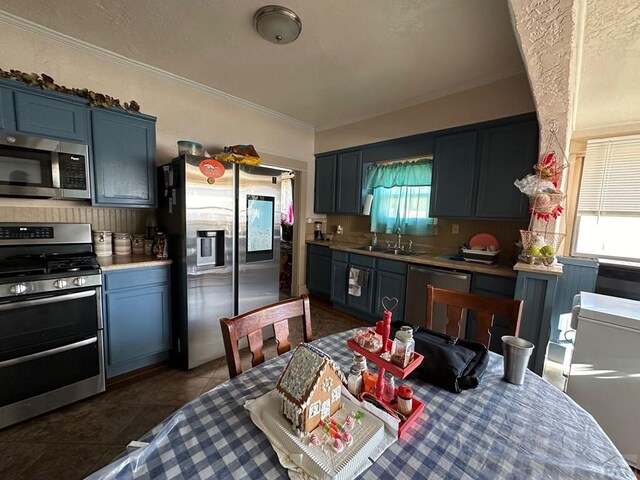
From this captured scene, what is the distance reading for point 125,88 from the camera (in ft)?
7.70

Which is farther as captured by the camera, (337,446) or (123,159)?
(123,159)

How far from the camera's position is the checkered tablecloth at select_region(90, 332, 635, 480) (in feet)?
1.93

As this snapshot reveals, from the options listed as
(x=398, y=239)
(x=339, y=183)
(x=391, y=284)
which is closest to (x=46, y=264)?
(x=391, y=284)

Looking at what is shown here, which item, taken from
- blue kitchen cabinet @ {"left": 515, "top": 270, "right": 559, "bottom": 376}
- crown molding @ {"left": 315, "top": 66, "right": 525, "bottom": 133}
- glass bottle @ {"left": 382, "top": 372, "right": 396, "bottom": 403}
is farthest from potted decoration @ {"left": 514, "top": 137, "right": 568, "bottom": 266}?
glass bottle @ {"left": 382, "top": 372, "right": 396, "bottom": 403}

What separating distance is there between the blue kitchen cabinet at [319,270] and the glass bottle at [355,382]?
2894mm

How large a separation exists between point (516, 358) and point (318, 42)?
7.66ft

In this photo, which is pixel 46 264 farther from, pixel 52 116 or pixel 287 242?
pixel 287 242

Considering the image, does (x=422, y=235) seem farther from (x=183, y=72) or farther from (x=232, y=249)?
(x=183, y=72)

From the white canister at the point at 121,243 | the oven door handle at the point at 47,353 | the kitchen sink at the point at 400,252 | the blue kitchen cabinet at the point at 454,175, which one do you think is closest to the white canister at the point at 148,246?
the white canister at the point at 121,243

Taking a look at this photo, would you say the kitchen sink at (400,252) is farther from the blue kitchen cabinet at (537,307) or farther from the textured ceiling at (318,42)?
the textured ceiling at (318,42)

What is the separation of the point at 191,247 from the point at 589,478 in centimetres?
230

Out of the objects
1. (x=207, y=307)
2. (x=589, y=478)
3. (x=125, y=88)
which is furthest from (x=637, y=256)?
(x=125, y=88)

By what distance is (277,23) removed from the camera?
174 centimetres

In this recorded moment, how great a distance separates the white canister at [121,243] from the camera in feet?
7.43
